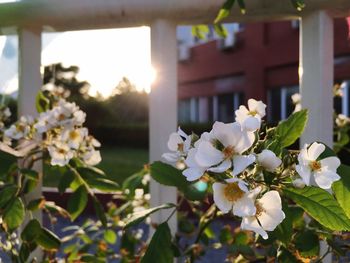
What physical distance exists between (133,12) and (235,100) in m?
8.87

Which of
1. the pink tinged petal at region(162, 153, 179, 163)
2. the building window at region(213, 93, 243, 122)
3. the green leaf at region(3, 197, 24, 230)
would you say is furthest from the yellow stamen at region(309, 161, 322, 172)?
the building window at region(213, 93, 243, 122)

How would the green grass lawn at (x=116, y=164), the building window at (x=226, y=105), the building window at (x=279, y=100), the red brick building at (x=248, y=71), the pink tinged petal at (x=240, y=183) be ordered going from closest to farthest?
the pink tinged petal at (x=240, y=183), the green grass lawn at (x=116, y=164), the red brick building at (x=248, y=71), the building window at (x=279, y=100), the building window at (x=226, y=105)

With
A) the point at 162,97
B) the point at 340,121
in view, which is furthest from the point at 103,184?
the point at 340,121

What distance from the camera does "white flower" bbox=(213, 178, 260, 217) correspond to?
13.8 inches

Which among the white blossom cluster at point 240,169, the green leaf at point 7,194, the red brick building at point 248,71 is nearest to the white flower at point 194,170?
the white blossom cluster at point 240,169

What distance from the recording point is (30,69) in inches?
27.0

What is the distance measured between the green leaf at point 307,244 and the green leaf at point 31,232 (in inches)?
12.1

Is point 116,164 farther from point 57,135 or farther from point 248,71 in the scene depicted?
point 57,135

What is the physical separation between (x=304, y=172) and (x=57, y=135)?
0.45 m

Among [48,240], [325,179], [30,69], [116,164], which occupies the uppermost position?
[30,69]

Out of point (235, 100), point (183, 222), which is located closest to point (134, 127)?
point (235, 100)

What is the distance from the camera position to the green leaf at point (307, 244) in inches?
20.3

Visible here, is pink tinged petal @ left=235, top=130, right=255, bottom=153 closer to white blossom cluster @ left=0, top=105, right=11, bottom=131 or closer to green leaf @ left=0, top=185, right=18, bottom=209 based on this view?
green leaf @ left=0, top=185, right=18, bottom=209

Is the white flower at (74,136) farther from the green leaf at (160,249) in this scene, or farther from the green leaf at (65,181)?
the green leaf at (160,249)
